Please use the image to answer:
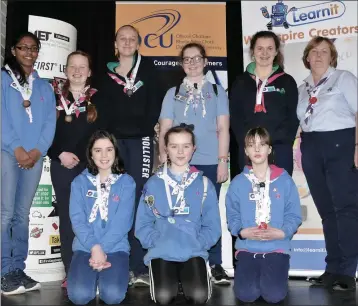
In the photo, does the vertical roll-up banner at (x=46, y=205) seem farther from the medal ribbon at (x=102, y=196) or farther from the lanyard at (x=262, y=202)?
the lanyard at (x=262, y=202)

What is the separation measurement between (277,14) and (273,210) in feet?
6.94

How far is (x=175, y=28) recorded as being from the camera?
4.83 m

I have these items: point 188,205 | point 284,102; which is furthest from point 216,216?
point 284,102

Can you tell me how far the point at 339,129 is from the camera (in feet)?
12.4

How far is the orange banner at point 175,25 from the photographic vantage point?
4816mm

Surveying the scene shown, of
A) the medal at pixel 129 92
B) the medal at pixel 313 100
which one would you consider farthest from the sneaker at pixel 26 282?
the medal at pixel 313 100

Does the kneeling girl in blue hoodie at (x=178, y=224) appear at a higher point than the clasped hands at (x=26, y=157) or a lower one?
lower

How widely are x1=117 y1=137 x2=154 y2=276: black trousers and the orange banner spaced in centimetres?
143

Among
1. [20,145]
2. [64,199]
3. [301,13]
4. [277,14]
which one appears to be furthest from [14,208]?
[301,13]

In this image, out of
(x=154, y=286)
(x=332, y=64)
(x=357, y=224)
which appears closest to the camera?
(x=154, y=286)

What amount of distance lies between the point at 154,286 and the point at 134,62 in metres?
1.75

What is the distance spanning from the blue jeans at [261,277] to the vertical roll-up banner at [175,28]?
2.11 m

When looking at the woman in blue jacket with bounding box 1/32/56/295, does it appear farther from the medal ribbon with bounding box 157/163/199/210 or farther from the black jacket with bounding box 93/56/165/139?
the medal ribbon with bounding box 157/163/199/210

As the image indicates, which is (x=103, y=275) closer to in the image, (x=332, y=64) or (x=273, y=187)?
(x=273, y=187)
